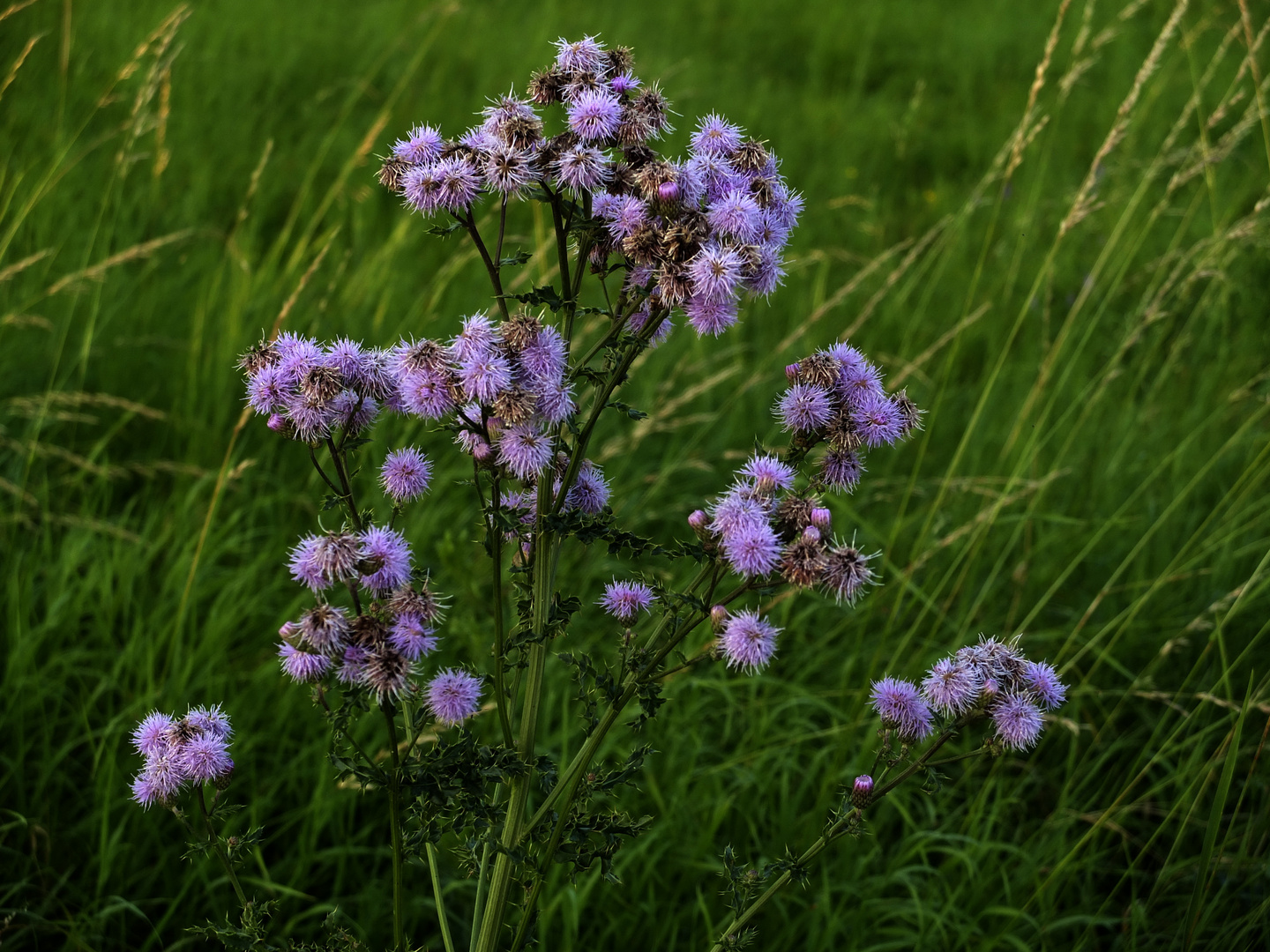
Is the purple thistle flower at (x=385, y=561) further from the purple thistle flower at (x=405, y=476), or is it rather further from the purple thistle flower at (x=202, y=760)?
the purple thistle flower at (x=202, y=760)

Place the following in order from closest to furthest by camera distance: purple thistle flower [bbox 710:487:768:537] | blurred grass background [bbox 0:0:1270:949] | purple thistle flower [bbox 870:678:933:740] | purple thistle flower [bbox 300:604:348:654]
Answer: purple thistle flower [bbox 300:604:348:654] → purple thistle flower [bbox 710:487:768:537] → purple thistle flower [bbox 870:678:933:740] → blurred grass background [bbox 0:0:1270:949]

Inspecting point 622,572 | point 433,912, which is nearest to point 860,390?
point 433,912

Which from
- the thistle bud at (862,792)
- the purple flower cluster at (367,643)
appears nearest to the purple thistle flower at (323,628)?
the purple flower cluster at (367,643)

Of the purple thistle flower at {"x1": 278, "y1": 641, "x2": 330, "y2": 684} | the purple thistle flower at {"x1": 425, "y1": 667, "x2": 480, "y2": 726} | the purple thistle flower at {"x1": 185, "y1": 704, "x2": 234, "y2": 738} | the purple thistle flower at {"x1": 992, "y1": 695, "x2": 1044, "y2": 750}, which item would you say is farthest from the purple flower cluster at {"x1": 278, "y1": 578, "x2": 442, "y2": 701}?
the purple thistle flower at {"x1": 992, "y1": 695, "x2": 1044, "y2": 750}

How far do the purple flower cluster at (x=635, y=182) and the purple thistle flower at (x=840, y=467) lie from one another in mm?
307

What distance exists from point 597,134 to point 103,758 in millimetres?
2058

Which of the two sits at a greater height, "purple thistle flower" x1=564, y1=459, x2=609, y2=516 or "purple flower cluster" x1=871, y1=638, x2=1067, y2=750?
"purple thistle flower" x1=564, y1=459, x2=609, y2=516

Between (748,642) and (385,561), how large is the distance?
54cm

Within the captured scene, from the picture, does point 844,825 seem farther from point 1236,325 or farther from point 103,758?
point 1236,325

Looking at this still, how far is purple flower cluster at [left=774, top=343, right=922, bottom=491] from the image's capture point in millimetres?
1688

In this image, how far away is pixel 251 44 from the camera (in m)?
6.39

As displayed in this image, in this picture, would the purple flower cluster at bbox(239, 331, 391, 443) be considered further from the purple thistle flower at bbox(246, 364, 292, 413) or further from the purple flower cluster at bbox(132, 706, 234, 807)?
the purple flower cluster at bbox(132, 706, 234, 807)

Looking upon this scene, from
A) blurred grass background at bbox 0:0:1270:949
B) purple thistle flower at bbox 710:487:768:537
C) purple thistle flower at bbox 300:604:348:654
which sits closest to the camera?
purple thistle flower at bbox 300:604:348:654

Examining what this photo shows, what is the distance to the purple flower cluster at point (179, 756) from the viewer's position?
1660 mm
